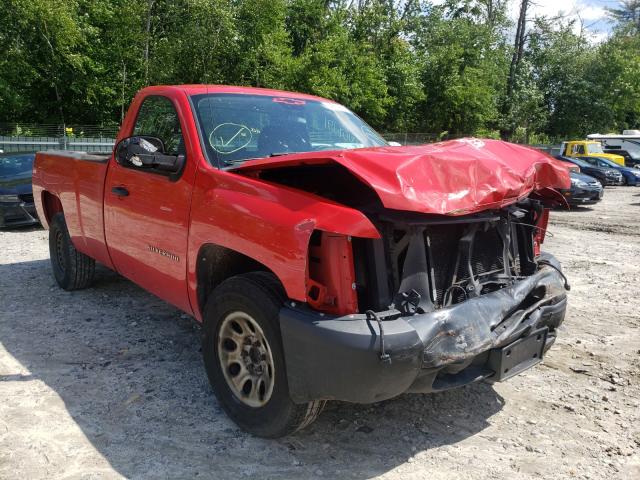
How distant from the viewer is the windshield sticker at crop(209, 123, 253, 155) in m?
3.80

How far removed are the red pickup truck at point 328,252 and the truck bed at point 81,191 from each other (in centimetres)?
59

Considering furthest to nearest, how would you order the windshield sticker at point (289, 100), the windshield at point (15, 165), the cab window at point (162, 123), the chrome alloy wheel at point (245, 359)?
the windshield at point (15, 165), the windshield sticker at point (289, 100), the cab window at point (162, 123), the chrome alloy wheel at point (245, 359)

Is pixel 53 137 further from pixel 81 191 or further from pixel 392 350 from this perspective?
pixel 392 350

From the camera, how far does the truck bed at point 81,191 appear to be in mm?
4848

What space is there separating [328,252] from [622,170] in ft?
82.5

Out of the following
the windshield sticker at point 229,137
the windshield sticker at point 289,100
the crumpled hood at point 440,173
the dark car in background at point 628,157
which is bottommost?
the dark car in background at point 628,157

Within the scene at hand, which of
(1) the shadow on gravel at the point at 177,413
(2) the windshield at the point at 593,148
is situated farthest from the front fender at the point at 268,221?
(2) the windshield at the point at 593,148

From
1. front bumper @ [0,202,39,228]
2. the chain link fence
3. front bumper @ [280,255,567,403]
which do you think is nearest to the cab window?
front bumper @ [280,255,567,403]

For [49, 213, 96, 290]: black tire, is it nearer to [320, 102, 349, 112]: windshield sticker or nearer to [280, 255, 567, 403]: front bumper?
[320, 102, 349, 112]: windshield sticker

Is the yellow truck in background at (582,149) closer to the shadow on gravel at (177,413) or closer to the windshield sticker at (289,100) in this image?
the windshield sticker at (289,100)

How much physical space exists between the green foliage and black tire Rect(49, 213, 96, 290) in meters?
16.6

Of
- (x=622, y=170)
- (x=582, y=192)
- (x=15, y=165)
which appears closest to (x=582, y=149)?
(x=622, y=170)

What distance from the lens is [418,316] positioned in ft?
9.41

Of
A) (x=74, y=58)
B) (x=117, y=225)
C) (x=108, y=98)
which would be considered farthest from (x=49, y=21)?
(x=117, y=225)
